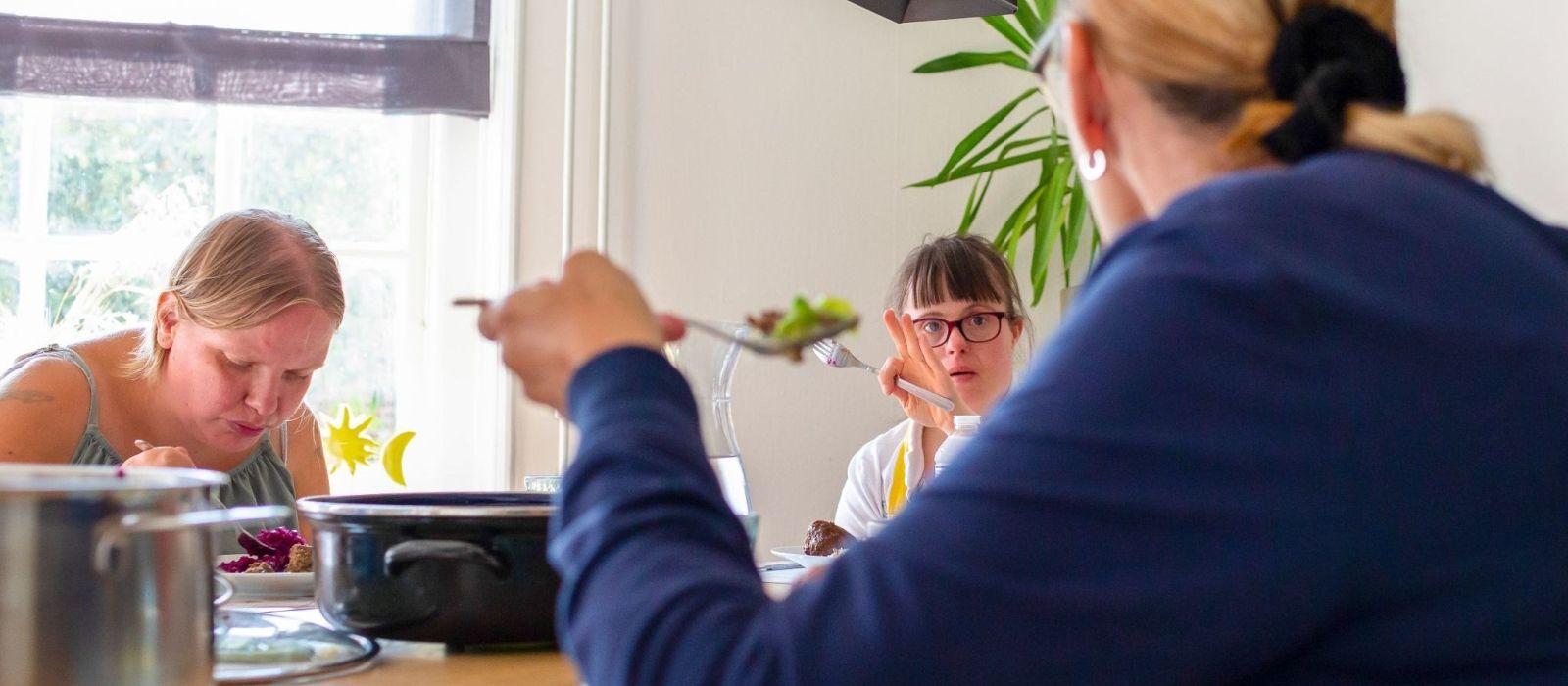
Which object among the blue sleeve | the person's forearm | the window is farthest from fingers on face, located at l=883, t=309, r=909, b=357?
the blue sleeve

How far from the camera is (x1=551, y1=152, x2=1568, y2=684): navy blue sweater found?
1.72 ft

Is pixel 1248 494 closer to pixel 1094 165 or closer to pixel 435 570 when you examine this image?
pixel 1094 165

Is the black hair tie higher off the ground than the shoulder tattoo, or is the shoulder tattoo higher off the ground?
the black hair tie

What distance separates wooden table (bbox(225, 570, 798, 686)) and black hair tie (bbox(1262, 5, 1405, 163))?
383 mm

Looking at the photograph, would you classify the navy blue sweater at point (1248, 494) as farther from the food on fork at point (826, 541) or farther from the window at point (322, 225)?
the window at point (322, 225)

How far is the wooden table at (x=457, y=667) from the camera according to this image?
2.75 ft

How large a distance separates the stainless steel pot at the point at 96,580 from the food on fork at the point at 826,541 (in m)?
1.06

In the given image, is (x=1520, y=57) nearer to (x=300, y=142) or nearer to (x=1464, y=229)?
(x=1464, y=229)

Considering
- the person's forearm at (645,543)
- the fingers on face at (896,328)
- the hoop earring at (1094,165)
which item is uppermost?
the hoop earring at (1094,165)

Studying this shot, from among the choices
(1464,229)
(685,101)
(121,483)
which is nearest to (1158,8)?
(1464,229)

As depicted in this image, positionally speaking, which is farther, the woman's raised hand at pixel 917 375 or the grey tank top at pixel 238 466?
the woman's raised hand at pixel 917 375

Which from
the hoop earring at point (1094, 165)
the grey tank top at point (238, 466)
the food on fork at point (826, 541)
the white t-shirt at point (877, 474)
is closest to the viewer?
the hoop earring at point (1094, 165)

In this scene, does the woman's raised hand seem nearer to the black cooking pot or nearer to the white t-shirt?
A: the white t-shirt

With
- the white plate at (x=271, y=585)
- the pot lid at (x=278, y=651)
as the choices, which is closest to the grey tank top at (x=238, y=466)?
the white plate at (x=271, y=585)
